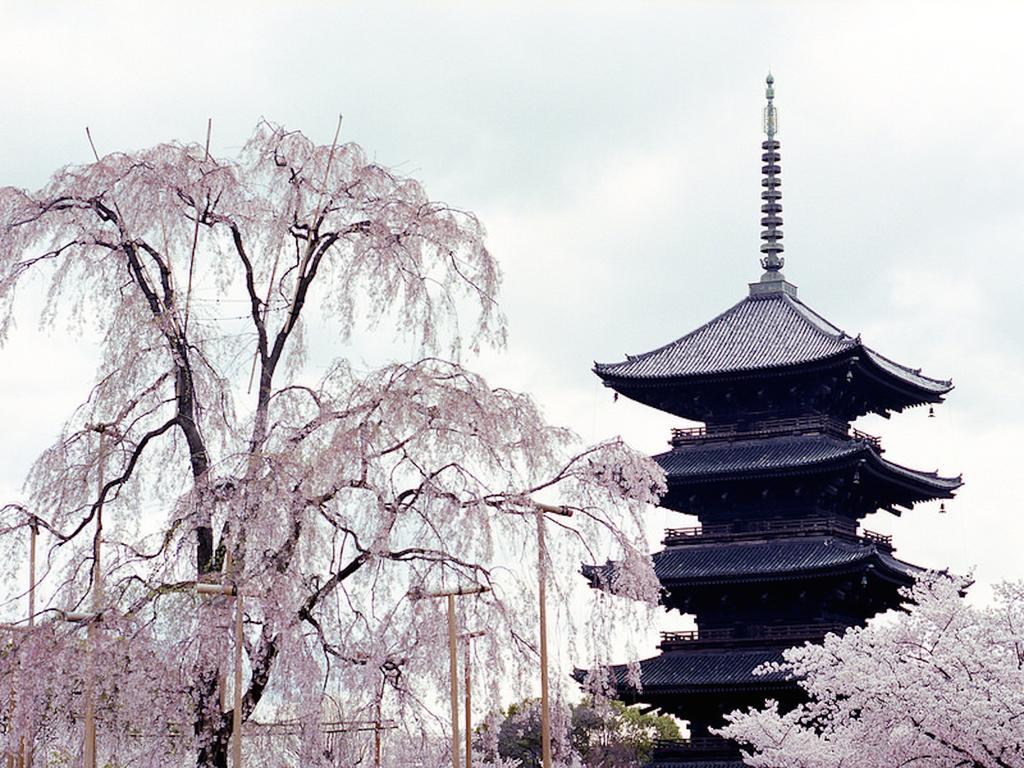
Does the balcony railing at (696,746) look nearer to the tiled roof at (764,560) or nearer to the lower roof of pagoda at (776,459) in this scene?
the tiled roof at (764,560)

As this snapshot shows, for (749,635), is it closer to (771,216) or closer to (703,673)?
(703,673)

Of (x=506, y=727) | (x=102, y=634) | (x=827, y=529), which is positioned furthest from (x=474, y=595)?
(x=506, y=727)

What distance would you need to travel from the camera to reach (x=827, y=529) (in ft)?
140

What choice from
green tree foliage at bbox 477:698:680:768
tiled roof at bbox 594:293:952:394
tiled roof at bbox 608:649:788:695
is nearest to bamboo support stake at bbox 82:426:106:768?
tiled roof at bbox 608:649:788:695

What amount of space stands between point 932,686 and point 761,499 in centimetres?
1186

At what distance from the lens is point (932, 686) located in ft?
105

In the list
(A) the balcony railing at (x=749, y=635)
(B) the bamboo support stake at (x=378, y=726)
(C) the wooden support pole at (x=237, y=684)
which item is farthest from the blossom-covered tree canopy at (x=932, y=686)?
(C) the wooden support pole at (x=237, y=684)

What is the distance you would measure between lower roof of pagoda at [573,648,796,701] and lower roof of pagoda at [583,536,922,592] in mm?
1859

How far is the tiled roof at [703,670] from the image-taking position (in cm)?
4081

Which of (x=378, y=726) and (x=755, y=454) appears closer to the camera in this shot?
(x=378, y=726)

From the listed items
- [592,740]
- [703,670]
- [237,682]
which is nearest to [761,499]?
[703,670]

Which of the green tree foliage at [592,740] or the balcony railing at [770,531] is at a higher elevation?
the balcony railing at [770,531]

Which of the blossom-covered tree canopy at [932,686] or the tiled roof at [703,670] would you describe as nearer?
the blossom-covered tree canopy at [932,686]

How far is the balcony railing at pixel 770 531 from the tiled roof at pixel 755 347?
12.5 ft
